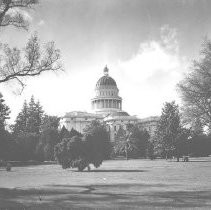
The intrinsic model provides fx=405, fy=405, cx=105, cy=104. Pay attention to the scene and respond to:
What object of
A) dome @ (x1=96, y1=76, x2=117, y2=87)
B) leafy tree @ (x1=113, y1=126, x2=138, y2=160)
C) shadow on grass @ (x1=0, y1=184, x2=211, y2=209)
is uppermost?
dome @ (x1=96, y1=76, x2=117, y2=87)

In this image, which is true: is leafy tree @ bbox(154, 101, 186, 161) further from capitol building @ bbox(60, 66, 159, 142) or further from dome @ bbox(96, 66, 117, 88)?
dome @ bbox(96, 66, 117, 88)

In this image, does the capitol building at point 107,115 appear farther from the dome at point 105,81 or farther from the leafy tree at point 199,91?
the leafy tree at point 199,91

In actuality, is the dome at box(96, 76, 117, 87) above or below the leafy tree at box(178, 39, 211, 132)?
above

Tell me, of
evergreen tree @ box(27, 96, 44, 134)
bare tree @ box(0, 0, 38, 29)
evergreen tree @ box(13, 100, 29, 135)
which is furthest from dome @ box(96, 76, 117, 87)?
bare tree @ box(0, 0, 38, 29)

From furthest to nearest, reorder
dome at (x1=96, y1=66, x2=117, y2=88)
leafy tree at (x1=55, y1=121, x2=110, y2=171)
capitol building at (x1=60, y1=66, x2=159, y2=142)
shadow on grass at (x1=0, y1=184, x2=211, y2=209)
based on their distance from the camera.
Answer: dome at (x1=96, y1=66, x2=117, y2=88)
capitol building at (x1=60, y1=66, x2=159, y2=142)
leafy tree at (x1=55, y1=121, x2=110, y2=171)
shadow on grass at (x1=0, y1=184, x2=211, y2=209)

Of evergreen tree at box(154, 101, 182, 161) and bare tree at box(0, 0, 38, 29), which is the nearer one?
bare tree at box(0, 0, 38, 29)

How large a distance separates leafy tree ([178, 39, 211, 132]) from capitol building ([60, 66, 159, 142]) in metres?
126

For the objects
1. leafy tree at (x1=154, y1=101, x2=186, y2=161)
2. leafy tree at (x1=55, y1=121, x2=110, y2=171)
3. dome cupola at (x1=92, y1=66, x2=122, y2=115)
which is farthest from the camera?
dome cupola at (x1=92, y1=66, x2=122, y2=115)

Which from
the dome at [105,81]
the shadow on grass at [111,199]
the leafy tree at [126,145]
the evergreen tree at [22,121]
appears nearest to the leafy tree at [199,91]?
the shadow on grass at [111,199]

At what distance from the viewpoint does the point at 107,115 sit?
180125 mm

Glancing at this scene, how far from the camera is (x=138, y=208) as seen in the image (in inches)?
567

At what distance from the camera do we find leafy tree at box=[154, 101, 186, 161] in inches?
3051

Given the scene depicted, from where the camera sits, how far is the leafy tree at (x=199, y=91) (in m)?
36.6

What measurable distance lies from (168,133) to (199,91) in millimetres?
41583
